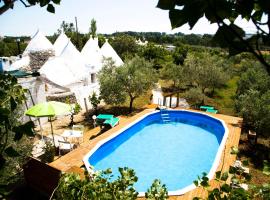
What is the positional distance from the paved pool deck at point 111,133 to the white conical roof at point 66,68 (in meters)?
7.34

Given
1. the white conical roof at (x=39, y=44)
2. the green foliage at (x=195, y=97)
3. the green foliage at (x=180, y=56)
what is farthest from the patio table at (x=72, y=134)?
the green foliage at (x=180, y=56)

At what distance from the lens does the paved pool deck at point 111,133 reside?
10133mm

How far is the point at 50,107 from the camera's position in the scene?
13.8 metres

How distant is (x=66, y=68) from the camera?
23.8 meters

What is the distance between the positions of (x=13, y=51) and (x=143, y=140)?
5096 cm

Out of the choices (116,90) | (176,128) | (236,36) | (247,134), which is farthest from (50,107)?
(236,36)

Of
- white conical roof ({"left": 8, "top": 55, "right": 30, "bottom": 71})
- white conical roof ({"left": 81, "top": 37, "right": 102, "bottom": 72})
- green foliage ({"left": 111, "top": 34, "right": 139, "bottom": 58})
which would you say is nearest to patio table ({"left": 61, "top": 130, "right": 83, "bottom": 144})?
white conical roof ({"left": 81, "top": 37, "right": 102, "bottom": 72})

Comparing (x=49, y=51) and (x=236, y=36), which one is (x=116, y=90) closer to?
(x=49, y=51)

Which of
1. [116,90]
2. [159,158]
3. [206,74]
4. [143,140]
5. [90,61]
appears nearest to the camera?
[159,158]

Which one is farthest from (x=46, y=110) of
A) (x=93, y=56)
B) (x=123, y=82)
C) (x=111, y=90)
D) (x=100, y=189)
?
(x=93, y=56)

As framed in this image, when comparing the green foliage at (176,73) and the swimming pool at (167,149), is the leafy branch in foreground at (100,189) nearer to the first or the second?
the swimming pool at (167,149)

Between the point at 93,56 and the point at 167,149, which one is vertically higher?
the point at 93,56

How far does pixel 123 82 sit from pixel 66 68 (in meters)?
6.89

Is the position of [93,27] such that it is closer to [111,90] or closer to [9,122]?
[111,90]
